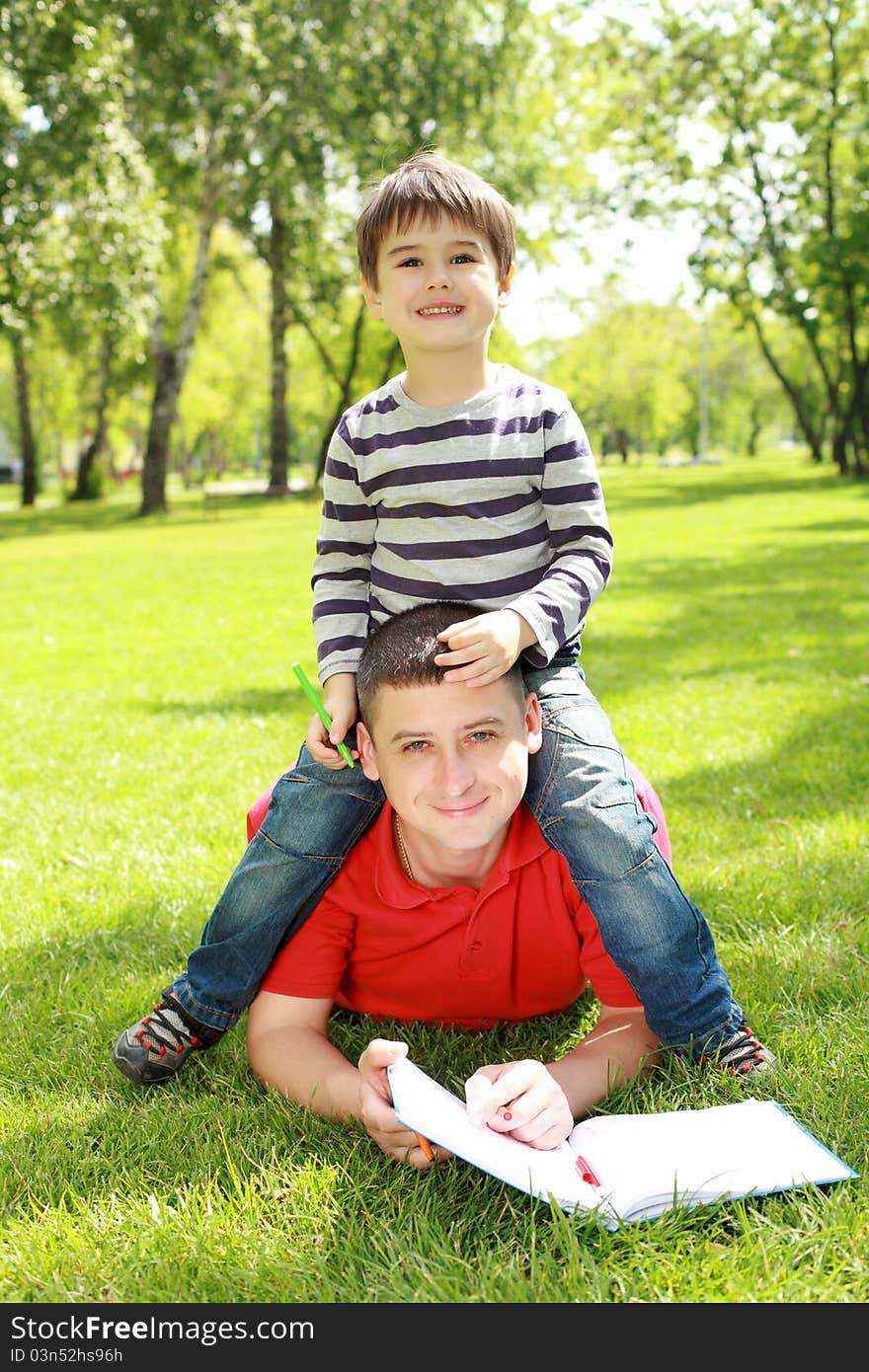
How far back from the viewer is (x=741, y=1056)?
2707 mm

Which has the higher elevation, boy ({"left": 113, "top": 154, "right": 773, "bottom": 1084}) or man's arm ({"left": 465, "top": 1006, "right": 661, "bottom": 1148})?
boy ({"left": 113, "top": 154, "right": 773, "bottom": 1084})

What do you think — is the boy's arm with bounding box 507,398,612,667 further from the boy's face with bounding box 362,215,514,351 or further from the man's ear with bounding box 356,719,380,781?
the man's ear with bounding box 356,719,380,781

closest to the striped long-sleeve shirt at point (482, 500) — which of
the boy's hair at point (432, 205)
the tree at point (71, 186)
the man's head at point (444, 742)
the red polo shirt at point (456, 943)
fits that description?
the man's head at point (444, 742)

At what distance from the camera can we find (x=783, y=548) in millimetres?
14766

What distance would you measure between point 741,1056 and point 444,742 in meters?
0.96

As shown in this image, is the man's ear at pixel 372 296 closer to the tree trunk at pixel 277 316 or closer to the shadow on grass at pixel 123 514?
the shadow on grass at pixel 123 514

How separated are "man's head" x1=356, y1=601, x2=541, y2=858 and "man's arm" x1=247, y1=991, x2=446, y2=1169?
0.50m

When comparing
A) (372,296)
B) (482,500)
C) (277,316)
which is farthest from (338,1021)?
(277,316)

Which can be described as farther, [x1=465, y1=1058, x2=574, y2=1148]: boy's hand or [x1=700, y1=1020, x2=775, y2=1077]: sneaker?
[x1=700, y1=1020, x2=775, y2=1077]: sneaker

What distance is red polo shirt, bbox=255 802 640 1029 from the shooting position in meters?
2.85

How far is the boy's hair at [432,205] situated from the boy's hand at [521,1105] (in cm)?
185

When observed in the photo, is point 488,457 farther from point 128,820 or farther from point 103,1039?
point 128,820

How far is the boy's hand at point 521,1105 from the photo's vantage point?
2.28 metres

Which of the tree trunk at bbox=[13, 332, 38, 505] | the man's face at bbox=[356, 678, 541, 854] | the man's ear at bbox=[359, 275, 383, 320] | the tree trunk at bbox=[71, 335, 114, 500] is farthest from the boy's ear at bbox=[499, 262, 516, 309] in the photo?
the tree trunk at bbox=[71, 335, 114, 500]
